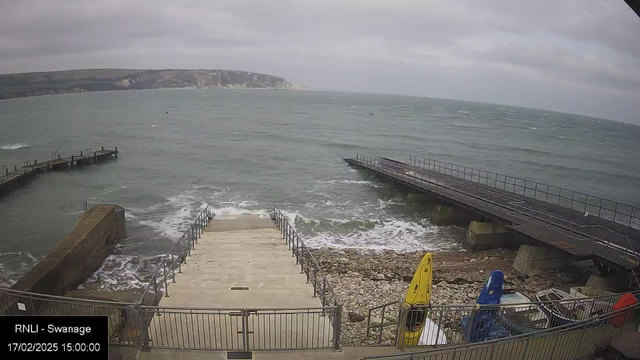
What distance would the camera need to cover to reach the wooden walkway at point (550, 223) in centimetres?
1596

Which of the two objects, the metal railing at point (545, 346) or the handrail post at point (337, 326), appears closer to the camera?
the metal railing at point (545, 346)

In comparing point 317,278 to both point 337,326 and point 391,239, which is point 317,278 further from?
point 391,239

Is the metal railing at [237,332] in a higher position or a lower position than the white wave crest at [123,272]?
higher

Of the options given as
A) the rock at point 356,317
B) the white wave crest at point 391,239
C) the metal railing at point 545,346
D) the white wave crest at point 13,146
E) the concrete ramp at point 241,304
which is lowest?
the white wave crest at point 391,239

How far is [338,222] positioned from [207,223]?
9822 millimetres

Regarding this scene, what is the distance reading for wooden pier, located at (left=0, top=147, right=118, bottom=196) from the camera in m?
32.6

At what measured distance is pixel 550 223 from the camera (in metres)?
19.5

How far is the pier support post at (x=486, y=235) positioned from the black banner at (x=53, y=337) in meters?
20.4

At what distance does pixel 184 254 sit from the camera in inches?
541

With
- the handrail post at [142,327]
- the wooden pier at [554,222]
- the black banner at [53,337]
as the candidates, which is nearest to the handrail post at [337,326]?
the handrail post at [142,327]

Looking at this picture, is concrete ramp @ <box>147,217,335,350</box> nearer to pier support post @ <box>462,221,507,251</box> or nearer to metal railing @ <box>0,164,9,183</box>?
pier support post @ <box>462,221,507,251</box>

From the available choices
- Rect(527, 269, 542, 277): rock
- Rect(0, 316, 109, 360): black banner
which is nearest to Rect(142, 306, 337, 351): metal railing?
Rect(0, 316, 109, 360): black banner

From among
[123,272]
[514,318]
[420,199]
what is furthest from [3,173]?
[514,318]

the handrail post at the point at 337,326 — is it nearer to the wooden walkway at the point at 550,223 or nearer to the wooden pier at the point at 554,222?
the wooden pier at the point at 554,222
